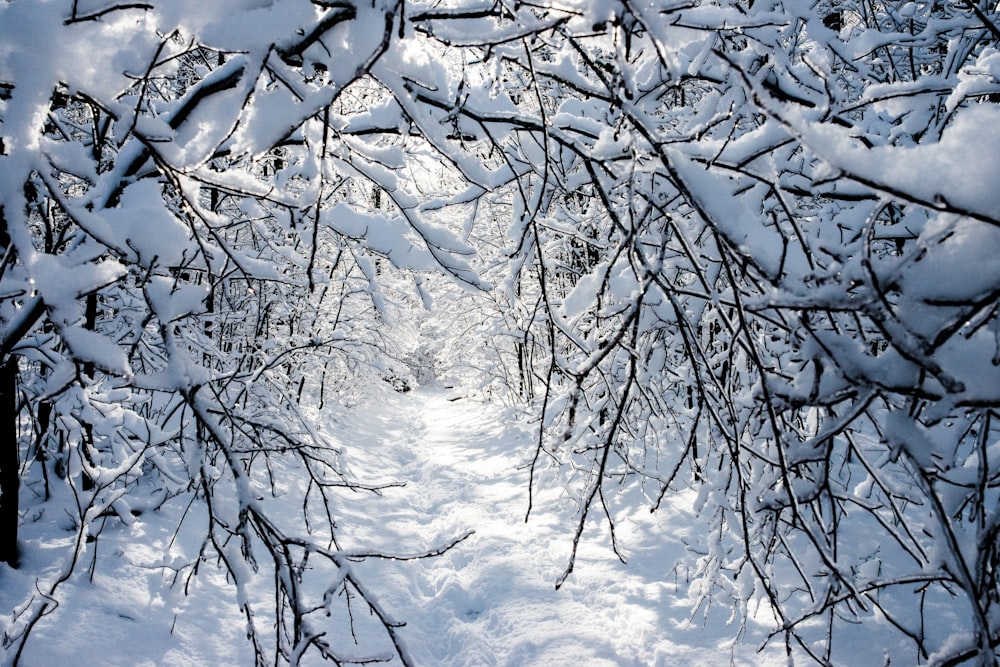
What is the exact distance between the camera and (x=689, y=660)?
4.50 metres

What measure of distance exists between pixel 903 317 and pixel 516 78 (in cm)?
191

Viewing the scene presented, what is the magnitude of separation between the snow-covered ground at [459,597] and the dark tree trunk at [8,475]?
200 mm

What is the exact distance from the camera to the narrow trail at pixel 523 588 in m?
4.79

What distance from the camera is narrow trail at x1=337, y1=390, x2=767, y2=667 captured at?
479 centimetres

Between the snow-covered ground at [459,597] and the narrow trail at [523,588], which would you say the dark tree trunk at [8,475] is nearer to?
the snow-covered ground at [459,597]

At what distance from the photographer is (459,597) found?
607 centimetres

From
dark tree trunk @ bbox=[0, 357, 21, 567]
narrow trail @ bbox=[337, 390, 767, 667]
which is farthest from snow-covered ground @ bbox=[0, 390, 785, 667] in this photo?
dark tree trunk @ bbox=[0, 357, 21, 567]

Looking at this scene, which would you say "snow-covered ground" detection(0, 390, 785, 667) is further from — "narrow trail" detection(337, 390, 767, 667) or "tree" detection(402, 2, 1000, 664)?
"tree" detection(402, 2, 1000, 664)

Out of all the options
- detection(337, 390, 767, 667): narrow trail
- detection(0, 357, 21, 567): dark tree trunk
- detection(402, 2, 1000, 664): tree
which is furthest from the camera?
detection(337, 390, 767, 667): narrow trail

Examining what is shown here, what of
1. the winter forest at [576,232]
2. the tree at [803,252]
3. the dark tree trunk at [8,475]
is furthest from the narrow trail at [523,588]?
the dark tree trunk at [8,475]

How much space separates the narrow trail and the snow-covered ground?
0.06 feet

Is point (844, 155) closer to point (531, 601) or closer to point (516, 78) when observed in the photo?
point (516, 78)

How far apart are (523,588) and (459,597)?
0.76 m

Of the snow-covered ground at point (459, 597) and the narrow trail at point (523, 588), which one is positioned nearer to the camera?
the snow-covered ground at point (459, 597)
